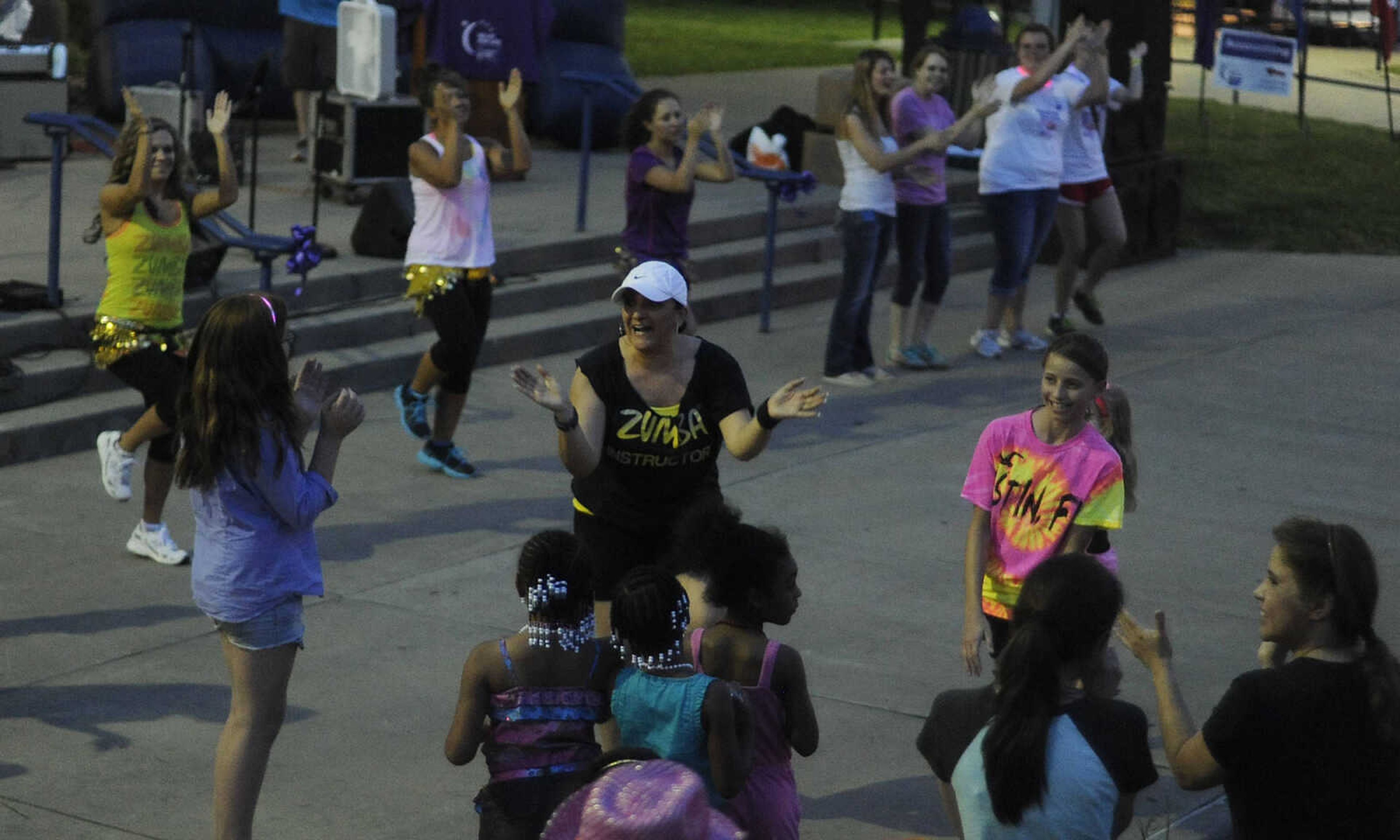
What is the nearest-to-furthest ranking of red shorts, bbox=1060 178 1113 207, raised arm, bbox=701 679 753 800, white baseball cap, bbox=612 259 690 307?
1. raised arm, bbox=701 679 753 800
2. white baseball cap, bbox=612 259 690 307
3. red shorts, bbox=1060 178 1113 207

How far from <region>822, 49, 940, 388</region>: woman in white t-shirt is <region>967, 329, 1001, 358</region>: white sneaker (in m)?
1.05

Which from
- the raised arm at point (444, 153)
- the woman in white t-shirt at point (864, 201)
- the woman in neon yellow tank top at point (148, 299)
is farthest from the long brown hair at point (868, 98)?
the woman in neon yellow tank top at point (148, 299)

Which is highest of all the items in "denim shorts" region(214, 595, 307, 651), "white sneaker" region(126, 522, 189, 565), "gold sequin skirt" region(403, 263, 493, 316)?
"gold sequin skirt" region(403, 263, 493, 316)

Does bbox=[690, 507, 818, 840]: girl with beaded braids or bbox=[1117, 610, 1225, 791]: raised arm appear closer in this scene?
bbox=[1117, 610, 1225, 791]: raised arm

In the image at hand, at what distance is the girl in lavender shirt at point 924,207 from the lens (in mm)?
10969

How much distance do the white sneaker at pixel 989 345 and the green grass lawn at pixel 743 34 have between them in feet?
37.9

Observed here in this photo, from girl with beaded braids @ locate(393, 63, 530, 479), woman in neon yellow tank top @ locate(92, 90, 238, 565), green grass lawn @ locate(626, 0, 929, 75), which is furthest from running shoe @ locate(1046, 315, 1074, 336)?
green grass lawn @ locate(626, 0, 929, 75)

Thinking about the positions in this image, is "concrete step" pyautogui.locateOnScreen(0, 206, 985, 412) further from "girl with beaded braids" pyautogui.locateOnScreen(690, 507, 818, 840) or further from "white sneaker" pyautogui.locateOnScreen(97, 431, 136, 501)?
"girl with beaded braids" pyautogui.locateOnScreen(690, 507, 818, 840)

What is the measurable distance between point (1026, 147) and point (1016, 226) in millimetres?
496

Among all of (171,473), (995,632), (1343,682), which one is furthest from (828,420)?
(1343,682)

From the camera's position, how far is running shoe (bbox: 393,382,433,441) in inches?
369

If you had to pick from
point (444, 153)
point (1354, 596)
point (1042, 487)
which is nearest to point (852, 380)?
point (444, 153)

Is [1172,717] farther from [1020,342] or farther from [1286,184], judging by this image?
[1286,184]

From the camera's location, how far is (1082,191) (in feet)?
40.7
